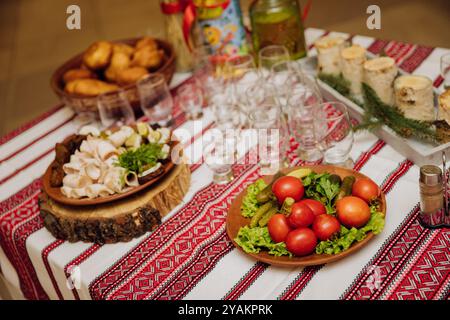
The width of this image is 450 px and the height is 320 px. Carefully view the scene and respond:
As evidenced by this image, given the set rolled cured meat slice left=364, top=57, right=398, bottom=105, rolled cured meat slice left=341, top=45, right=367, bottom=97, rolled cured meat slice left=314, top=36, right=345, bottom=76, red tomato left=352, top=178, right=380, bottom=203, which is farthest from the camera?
rolled cured meat slice left=314, top=36, right=345, bottom=76

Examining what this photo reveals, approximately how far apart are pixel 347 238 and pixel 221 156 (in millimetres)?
499

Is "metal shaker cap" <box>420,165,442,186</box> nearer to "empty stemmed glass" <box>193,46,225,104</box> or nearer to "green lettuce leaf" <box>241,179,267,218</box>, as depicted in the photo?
"green lettuce leaf" <box>241,179,267,218</box>

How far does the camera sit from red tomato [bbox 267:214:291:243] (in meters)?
1.24

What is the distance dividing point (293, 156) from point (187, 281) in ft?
1.72

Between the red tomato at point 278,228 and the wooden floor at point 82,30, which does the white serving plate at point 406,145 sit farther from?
the wooden floor at point 82,30

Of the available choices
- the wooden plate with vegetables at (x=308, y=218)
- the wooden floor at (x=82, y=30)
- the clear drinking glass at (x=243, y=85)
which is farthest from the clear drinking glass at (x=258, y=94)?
the wooden floor at (x=82, y=30)

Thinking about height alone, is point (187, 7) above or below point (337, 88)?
above

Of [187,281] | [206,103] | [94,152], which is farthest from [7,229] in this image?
[206,103]

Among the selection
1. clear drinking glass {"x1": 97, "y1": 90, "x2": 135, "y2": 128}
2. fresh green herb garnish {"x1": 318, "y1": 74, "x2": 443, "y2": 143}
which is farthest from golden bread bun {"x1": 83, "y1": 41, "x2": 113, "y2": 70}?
fresh green herb garnish {"x1": 318, "y1": 74, "x2": 443, "y2": 143}

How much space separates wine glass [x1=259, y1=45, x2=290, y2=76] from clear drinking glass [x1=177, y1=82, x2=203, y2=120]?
25 centimetres

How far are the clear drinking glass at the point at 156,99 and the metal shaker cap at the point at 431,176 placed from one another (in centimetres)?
97

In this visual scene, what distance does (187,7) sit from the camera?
2125 mm

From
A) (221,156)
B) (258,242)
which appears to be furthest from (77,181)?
(258,242)
